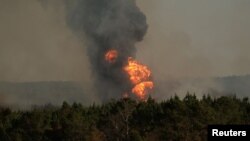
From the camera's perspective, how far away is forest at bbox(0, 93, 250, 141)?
10450 cm

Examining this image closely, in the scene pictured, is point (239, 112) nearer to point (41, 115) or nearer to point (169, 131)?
point (169, 131)

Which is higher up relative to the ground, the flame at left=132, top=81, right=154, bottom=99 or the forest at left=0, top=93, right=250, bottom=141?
the flame at left=132, top=81, right=154, bottom=99

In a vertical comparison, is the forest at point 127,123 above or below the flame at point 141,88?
below

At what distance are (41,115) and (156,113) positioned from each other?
25097 mm

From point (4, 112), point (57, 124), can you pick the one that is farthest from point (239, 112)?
point (4, 112)

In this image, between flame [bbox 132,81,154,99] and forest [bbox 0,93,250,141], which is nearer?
forest [bbox 0,93,250,141]

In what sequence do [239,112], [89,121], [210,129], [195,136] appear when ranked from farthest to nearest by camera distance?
[239,112] → [89,121] → [195,136] → [210,129]

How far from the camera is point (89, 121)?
385ft

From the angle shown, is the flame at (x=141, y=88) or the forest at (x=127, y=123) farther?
the flame at (x=141, y=88)

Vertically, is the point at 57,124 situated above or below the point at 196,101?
below

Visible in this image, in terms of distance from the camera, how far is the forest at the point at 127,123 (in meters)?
104

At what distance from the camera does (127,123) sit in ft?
365

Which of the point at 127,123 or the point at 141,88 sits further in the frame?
the point at 141,88

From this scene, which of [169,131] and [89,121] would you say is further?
[89,121]
